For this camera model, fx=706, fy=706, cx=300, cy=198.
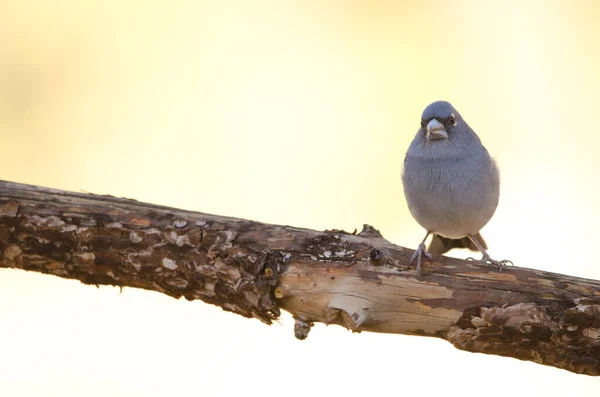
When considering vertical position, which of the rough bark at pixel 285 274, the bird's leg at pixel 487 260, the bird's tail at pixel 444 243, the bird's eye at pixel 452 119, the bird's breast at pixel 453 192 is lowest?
the rough bark at pixel 285 274

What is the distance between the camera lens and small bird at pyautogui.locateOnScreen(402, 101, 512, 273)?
426 centimetres

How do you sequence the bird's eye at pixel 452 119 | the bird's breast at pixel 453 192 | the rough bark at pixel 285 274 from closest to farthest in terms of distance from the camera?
the rough bark at pixel 285 274 < the bird's breast at pixel 453 192 < the bird's eye at pixel 452 119

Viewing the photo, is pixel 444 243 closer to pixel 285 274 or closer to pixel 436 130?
pixel 436 130

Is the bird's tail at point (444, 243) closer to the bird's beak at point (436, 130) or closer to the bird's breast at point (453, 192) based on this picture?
the bird's breast at point (453, 192)

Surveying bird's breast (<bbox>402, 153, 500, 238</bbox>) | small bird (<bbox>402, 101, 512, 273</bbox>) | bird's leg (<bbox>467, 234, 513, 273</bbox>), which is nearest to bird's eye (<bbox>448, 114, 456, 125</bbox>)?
small bird (<bbox>402, 101, 512, 273</bbox>)

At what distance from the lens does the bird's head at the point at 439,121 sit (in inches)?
169

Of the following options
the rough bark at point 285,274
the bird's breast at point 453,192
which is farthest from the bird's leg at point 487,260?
the bird's breast at point 453,192

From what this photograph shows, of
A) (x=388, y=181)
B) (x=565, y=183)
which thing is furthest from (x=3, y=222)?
(x=565, y=183)

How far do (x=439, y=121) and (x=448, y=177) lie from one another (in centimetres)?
35

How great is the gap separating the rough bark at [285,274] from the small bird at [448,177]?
2.01 ft

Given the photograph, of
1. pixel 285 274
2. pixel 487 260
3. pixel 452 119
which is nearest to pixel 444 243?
pixel 487 260

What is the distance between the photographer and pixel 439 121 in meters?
4.32

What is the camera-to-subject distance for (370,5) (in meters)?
8.68

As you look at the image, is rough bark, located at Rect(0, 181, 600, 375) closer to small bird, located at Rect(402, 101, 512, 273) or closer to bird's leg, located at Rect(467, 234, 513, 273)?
bird's leg, located at Rect(467, 234, 513, 273)
